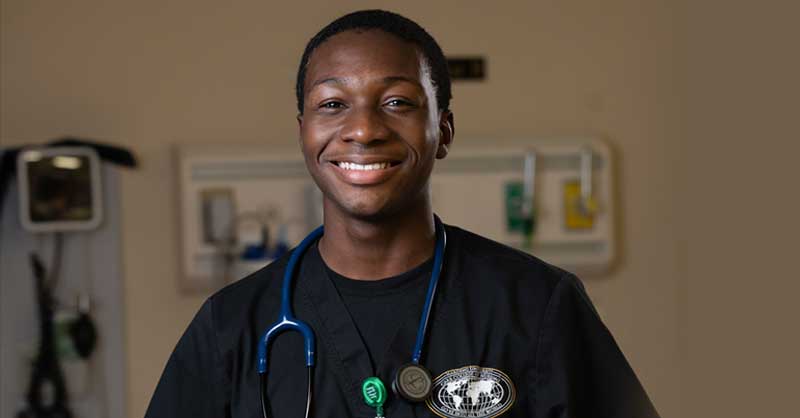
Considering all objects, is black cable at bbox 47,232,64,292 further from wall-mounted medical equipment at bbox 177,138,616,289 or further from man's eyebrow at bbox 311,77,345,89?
man's eyebrow at bbox 311,77,345,89

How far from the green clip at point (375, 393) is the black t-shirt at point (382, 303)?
0.04 metres

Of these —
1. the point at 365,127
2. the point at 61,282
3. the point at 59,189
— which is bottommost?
the point at 61,282

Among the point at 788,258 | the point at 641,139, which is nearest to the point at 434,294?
the point at 788,258

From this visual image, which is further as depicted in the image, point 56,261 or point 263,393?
point 56,261

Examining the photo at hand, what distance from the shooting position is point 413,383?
40.2 inches

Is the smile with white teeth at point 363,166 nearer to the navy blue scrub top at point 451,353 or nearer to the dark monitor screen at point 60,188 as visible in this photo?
the navy blue scrub top at point 451,353

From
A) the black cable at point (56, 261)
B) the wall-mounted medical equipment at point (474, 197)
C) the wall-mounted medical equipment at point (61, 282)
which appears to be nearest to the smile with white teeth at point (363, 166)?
the wall-mounted medical equipment at point (474, 197)

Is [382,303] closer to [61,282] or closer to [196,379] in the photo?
[196,379]

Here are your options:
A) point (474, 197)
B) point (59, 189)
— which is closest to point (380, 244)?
point (474, 197)

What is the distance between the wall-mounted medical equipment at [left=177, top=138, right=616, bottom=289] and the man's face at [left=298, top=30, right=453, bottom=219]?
1.05 meters

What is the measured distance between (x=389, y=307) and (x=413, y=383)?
11 centimetres

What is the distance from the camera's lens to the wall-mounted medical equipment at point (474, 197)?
2102 mm

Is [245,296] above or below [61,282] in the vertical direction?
above

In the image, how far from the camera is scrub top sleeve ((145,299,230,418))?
1105 millimetres
